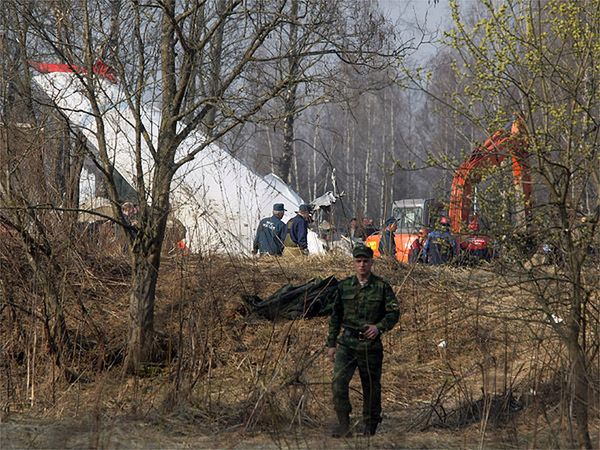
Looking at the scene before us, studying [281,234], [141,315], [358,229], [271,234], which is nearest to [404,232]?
[281,234]

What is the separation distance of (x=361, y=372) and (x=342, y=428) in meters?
0.53

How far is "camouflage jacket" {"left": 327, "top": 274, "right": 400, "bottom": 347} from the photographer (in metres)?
8.75

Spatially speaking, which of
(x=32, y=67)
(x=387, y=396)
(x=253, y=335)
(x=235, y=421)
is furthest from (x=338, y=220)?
→ (x=235, y=421)

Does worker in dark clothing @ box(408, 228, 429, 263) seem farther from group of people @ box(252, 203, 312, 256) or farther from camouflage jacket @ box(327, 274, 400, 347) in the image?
camouflage jacket @ box(327, 274, 400, 347)

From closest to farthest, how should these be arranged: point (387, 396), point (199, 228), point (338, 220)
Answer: point (387, 396)
point (199, 228)
point (338, 220)

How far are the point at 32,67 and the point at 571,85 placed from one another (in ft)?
21.2

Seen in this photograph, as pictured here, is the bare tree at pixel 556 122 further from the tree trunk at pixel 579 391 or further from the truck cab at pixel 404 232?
the truck cab at pixel 404 232

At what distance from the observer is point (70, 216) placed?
458 inches

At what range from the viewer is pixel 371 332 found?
863cm

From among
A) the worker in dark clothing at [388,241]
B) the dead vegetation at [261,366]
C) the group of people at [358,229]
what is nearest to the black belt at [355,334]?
the dead vegetation at [261,366]

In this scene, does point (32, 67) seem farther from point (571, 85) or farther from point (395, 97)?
point (395, 97)

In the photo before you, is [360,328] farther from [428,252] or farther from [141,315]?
[428,252]

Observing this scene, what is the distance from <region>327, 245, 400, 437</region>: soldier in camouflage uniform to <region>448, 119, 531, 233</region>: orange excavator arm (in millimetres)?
874

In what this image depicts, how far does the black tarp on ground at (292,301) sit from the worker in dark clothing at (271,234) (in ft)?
7.54
